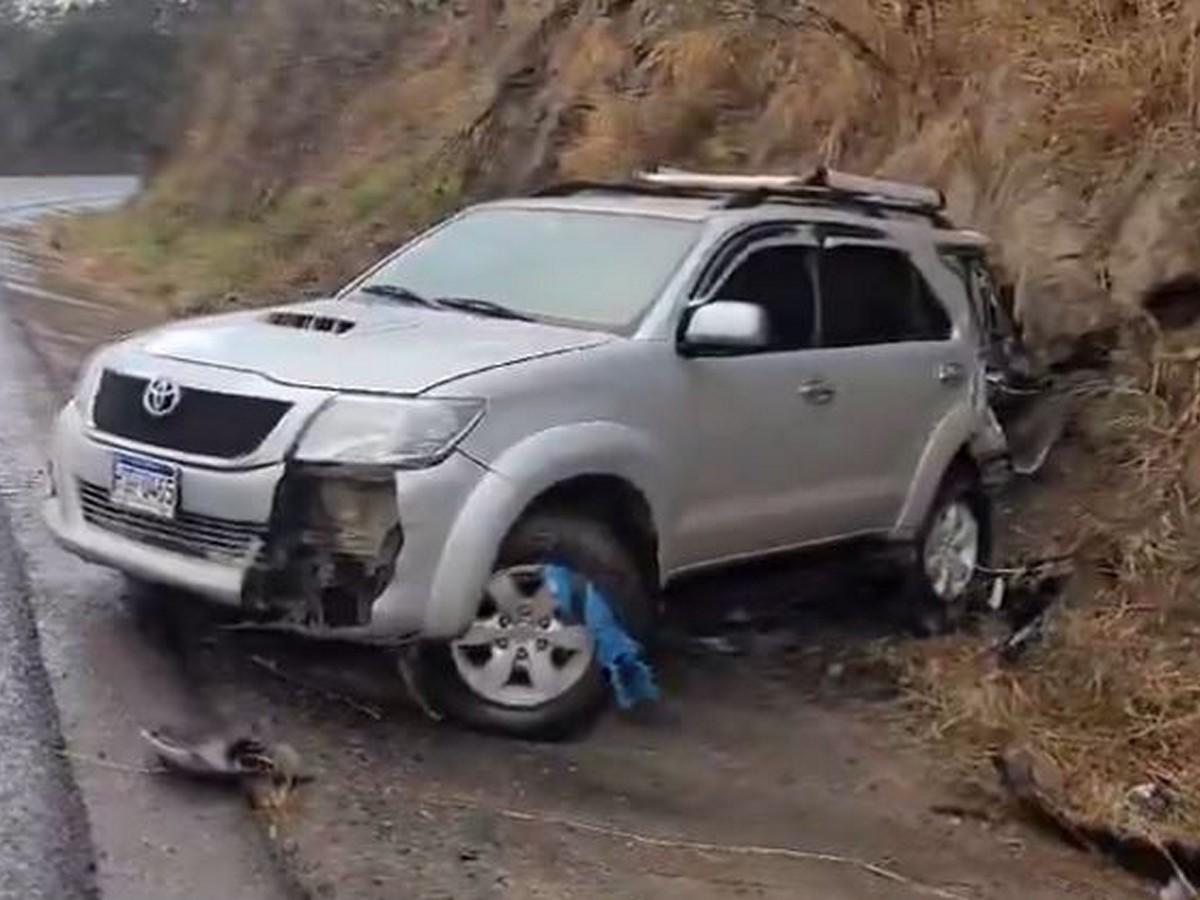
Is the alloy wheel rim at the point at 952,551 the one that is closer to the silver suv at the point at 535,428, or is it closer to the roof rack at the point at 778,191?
the silver suv at the point at 535,428

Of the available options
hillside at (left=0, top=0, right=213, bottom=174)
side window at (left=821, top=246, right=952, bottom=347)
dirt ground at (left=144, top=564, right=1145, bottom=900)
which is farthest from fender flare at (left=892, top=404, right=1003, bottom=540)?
hillside at (left=0, top=0, right=213, bottom=174)

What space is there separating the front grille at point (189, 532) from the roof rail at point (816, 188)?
2795 mm

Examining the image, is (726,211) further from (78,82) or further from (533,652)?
(78,82)

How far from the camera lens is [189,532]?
21.2 feet

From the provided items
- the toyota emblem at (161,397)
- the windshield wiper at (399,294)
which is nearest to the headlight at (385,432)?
the toyota emblem at (161,397)

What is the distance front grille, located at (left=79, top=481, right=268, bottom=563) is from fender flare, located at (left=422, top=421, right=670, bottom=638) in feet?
1.94

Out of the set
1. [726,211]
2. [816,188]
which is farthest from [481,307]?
[816,188]

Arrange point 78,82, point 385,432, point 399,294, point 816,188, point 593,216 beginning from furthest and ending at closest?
Answer: 1. point 78,82
2. point 816,188
3. point 593,216
4. point 399,294
5. point 385,432

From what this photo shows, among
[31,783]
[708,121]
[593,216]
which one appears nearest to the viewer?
[31,783]

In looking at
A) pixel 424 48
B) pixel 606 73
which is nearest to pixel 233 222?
pixel 424 48

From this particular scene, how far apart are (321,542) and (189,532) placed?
475 mm

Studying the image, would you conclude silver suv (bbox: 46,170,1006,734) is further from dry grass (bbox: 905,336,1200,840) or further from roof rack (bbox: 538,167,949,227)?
dry grass (bbox: 905,336,1200,840)

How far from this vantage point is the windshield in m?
7.34

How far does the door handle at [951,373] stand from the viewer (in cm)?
864
